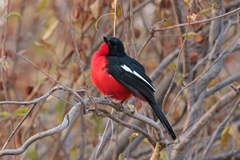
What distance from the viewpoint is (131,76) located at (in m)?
3.59

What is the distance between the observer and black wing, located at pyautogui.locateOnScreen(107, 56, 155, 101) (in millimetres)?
3500

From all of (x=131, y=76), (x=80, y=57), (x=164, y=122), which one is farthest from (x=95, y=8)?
(x=164, y=122)

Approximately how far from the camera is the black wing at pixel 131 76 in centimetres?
350

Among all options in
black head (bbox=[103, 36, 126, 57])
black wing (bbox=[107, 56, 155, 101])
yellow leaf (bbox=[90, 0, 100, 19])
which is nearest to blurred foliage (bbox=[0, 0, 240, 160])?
yellow leaf (bbox=[90, 0, 100, 19])

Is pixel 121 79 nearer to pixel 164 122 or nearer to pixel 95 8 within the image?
pixel 164 122

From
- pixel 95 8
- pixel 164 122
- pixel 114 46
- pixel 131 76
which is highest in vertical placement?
pixel 95 8

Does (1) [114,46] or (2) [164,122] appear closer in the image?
(2) [164,122]

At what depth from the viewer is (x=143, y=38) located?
5973 mm

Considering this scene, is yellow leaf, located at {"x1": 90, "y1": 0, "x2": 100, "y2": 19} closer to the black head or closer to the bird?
the black head

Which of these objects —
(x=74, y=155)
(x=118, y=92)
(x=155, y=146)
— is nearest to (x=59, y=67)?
(x=74, y=155)

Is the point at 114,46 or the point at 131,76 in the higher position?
the point at 114,46

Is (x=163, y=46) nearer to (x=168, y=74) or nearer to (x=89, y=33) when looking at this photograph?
(x=168, y=74)

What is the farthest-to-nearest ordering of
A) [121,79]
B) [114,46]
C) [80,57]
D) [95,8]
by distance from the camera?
[80,57], [95,8], [114,46], [121,79]

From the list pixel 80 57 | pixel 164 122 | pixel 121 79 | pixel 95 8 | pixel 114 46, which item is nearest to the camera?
pixel 164 122
